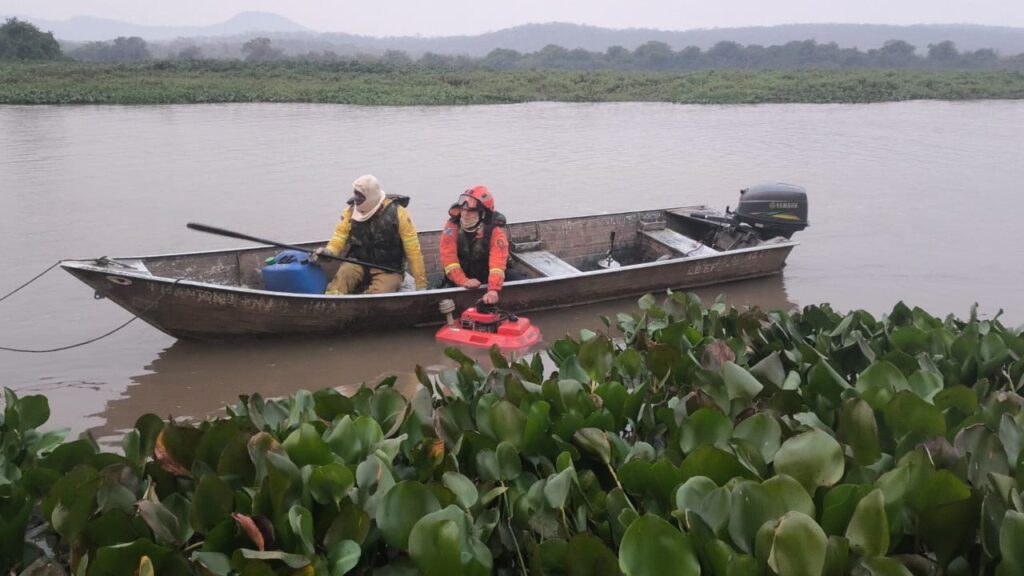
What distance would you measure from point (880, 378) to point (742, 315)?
0.87 meters

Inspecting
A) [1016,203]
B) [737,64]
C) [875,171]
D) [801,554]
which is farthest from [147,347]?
[737,64]

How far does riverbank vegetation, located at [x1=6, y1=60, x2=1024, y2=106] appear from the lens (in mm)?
28406

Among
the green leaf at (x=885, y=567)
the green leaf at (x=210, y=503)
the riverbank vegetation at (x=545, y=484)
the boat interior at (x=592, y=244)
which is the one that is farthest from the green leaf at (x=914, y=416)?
the boat interior at (x=592, y=244)

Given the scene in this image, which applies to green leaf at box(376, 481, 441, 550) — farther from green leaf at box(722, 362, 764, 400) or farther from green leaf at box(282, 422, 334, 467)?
green leaf at box(722, 362, 764, 400)

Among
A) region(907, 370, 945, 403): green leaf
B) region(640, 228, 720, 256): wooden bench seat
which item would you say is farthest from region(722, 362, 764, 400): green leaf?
region(640, 228, 720, 256): wooden bench seat

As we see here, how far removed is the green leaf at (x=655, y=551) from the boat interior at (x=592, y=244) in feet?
19.3

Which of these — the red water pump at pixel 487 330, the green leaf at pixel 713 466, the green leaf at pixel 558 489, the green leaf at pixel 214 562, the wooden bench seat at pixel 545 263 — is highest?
the green leaf at pixel 713 466

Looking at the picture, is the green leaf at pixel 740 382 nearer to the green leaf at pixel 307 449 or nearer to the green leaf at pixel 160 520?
the green leaf at pixel 307 449

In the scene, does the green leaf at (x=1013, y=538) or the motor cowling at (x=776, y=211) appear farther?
the motor cowling at (x=776, y=211)

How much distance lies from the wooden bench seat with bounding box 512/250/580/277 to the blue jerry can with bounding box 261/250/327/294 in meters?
2.04

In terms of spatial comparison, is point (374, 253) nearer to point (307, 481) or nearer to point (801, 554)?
point (307, 481)

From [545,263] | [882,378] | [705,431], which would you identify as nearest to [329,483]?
[705,431]

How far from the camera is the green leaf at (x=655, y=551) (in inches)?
70.0

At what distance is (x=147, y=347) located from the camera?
23.0 feet
